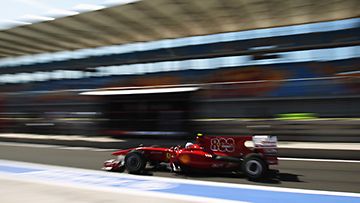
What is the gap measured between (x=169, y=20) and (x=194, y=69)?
20.4 ft

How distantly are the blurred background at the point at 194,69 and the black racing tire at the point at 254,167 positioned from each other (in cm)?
628

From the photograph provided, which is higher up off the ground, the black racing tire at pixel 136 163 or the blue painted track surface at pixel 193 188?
the black racing tire at pixel 136 163

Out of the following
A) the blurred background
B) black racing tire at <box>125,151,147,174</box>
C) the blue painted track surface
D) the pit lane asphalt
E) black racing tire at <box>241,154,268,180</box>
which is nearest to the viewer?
the blue painted track surface

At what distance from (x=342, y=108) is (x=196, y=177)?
1082 cm

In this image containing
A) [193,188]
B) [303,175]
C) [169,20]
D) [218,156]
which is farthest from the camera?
[169,20]

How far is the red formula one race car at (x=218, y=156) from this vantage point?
7191 millimetres

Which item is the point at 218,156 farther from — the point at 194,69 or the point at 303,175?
the point at 194,69

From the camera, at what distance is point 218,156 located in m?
7.40

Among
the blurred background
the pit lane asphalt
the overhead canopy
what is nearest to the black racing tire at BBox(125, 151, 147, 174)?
the pit lane asphalt

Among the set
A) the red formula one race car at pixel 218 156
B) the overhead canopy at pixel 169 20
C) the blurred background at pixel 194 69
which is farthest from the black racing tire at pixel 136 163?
the overhead canopy at pixel 169 20

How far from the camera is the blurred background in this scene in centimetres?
1440

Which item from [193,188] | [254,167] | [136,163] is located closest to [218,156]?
[254,167]

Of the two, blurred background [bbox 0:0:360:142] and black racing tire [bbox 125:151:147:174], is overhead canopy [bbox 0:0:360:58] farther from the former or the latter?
black racing tire [bbox 125:151:147:174]

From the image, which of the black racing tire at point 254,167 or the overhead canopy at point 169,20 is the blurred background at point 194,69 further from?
the black racing tire at point 254,167
